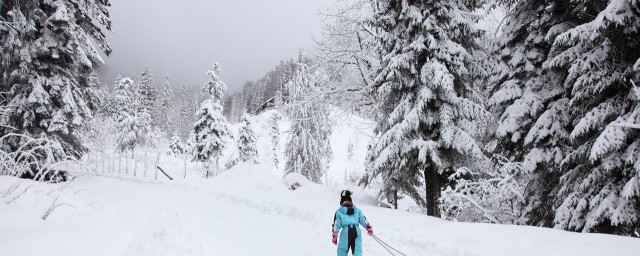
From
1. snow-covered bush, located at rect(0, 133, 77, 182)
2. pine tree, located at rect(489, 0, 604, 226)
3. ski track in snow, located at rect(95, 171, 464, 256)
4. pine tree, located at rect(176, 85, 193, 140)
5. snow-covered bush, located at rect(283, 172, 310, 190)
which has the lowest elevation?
ski track in snow, located at rect(95, 171, 464, 256)

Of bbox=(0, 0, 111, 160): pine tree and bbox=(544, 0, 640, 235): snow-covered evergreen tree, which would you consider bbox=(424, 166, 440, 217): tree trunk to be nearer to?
bbox=(544, 0, 640, 235): snow-covered evergreen tree

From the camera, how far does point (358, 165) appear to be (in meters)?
67.4

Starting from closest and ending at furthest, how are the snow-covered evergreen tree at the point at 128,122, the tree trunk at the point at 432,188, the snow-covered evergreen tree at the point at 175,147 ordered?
the tree trunk at the point at 432,188
the snow-covered evergreen tree at the point at 128,122
the snow-covered evergreen tree at the point at 175,147

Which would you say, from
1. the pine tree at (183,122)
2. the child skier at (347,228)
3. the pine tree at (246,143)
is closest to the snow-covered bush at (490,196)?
the child skier at (347,228)

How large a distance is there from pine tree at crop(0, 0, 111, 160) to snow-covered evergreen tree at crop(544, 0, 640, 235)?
Result: 16.9 meters

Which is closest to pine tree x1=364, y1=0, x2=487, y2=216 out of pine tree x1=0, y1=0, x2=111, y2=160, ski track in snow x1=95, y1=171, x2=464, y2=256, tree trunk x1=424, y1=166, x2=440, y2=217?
tree trunk x1=424, y1=166, x2=440, y2=217

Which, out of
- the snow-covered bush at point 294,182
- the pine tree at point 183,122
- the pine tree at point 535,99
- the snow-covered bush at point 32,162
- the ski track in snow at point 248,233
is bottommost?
the ski track in snow at point 248,233

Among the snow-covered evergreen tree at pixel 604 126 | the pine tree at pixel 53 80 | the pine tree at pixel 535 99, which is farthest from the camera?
the pine tree at pixel 53 80

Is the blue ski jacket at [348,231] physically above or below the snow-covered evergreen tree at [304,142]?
below

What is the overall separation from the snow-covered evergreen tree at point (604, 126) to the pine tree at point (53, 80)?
16.9 m

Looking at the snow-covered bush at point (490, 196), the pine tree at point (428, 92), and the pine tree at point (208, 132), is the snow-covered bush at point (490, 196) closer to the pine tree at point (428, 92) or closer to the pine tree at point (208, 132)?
the pine tree at point (428, 92)

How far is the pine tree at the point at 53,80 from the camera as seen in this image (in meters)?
14.0

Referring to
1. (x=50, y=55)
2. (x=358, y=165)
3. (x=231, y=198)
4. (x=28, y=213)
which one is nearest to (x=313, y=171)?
(x=231, y=198)

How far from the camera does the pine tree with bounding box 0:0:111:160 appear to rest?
46.0 feet
